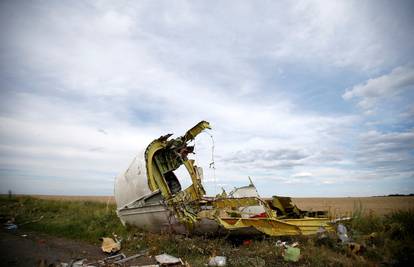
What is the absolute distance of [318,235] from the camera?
26.8 feet

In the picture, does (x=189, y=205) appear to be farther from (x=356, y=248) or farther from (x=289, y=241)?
(x=356, y=248)

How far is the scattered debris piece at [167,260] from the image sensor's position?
7130mm

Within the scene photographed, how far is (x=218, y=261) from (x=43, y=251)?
571 centimetres

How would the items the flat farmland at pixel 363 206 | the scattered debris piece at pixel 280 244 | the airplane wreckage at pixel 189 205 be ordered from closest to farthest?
1. the scattered debris piece at pixel 280 244
2. the airplane wreckage at pixel 189 205
3. the flat farmland at pixel 363 206

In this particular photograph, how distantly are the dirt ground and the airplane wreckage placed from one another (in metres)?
1.70

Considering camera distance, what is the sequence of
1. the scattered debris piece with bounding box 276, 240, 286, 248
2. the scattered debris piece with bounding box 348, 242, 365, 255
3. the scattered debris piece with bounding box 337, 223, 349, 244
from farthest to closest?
the scattered debris piece with bounding box 276, 240, 286, 248
the scattered debris piece with bounding box 337, 223, 349, 244
the scattered debris piece with bounding box 348, 242, 365, 255

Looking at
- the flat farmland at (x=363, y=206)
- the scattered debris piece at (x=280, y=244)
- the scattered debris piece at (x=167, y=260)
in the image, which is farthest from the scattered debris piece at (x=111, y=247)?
the flat farmland at (x=363, y=206)

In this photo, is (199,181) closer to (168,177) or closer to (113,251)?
(168,177)

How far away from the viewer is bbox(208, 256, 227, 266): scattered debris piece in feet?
21.8

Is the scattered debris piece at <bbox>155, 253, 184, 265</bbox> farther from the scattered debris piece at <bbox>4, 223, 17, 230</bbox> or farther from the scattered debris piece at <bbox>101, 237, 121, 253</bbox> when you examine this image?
the scattered debris piece at <bbox>4, 223, 17, 230</bbox>

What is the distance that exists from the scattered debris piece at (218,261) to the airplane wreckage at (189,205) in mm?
1206

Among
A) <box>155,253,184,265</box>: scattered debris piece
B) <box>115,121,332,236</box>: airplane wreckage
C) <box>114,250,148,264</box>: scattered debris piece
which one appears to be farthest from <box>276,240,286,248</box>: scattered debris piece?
<box>114,250,148,264</box>: scattered debris piece

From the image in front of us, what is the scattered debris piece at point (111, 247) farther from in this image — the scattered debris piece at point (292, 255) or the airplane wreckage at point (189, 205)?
the scattered debris piece at point (292, 255)

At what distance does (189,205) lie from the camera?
10.2 meters
